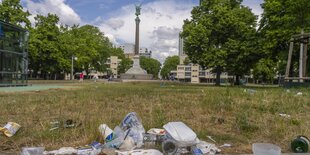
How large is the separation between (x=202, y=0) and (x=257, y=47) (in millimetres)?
12162

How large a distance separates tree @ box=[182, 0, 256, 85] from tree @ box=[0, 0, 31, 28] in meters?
22.2

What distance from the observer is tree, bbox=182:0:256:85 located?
3450 cm

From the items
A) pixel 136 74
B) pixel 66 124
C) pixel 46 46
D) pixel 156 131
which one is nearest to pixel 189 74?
pixel 136 74

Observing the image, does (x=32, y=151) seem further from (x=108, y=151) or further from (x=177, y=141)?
(x=177, y=141)

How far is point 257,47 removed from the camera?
32344 millimetres

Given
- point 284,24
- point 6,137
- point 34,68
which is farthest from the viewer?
point 34,68

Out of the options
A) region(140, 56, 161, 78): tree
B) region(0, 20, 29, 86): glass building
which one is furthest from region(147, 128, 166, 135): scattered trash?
region(140, 56, 161, 78): tree

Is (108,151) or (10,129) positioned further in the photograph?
(10,129)

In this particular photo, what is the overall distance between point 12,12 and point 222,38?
1092 inches

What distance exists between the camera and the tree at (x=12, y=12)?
128ft

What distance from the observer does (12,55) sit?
2517 cm

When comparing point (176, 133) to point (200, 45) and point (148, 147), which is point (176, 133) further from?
point (200, 45)

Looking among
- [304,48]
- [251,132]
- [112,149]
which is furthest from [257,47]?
[112,149]

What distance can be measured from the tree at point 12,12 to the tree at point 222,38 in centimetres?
2223
